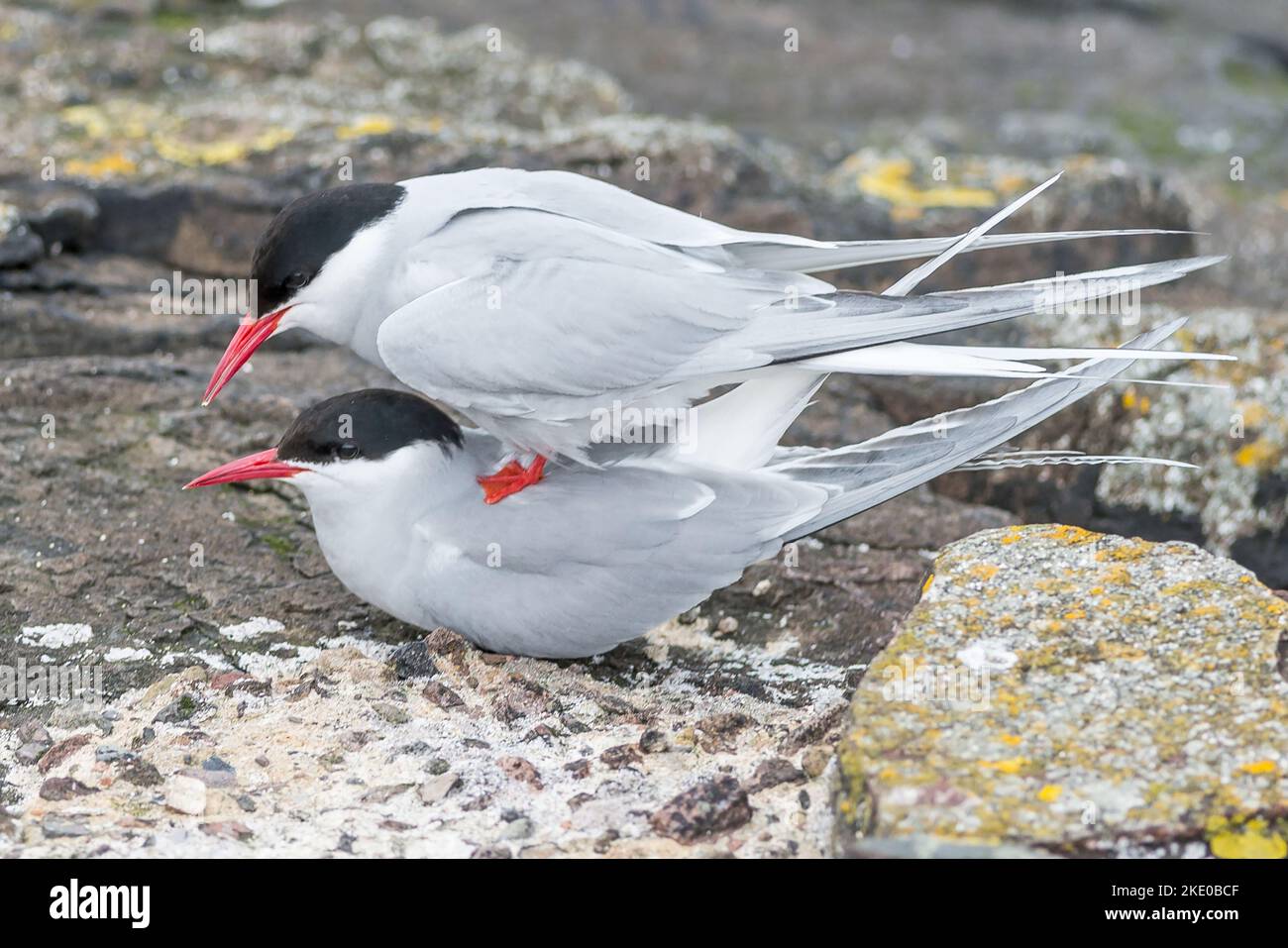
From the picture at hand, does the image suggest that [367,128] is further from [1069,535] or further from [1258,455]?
[1069,535]

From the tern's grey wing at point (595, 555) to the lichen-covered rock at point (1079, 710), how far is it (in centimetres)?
48

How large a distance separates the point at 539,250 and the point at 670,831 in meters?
1.33

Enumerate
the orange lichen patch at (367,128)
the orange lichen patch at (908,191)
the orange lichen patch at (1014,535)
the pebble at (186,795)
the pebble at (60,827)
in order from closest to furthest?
the pebble at (60,827), the pebble at (186,795), the orange lichen patch at (1014,535), the orange lichen patch at (367,128), the orange lichen patch at (908,191)

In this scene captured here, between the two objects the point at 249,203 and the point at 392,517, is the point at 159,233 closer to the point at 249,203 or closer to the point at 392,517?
the point at 249,203

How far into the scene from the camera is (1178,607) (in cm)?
298

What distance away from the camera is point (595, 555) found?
3.43 m

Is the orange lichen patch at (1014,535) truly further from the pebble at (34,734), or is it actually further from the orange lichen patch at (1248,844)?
the pebble at (34,734)

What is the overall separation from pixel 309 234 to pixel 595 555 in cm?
98

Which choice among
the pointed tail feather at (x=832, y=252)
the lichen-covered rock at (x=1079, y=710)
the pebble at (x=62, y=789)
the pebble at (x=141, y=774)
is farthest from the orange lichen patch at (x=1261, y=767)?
the pebble at (x=62, y=789)

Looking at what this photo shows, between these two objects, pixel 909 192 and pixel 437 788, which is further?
pixel 909 192

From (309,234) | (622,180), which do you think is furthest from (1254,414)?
(309,234)

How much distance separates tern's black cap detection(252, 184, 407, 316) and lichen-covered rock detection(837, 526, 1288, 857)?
4.97ft

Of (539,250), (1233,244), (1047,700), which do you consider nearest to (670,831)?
(1047,700)

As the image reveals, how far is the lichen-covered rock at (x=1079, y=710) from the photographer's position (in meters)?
2.41
